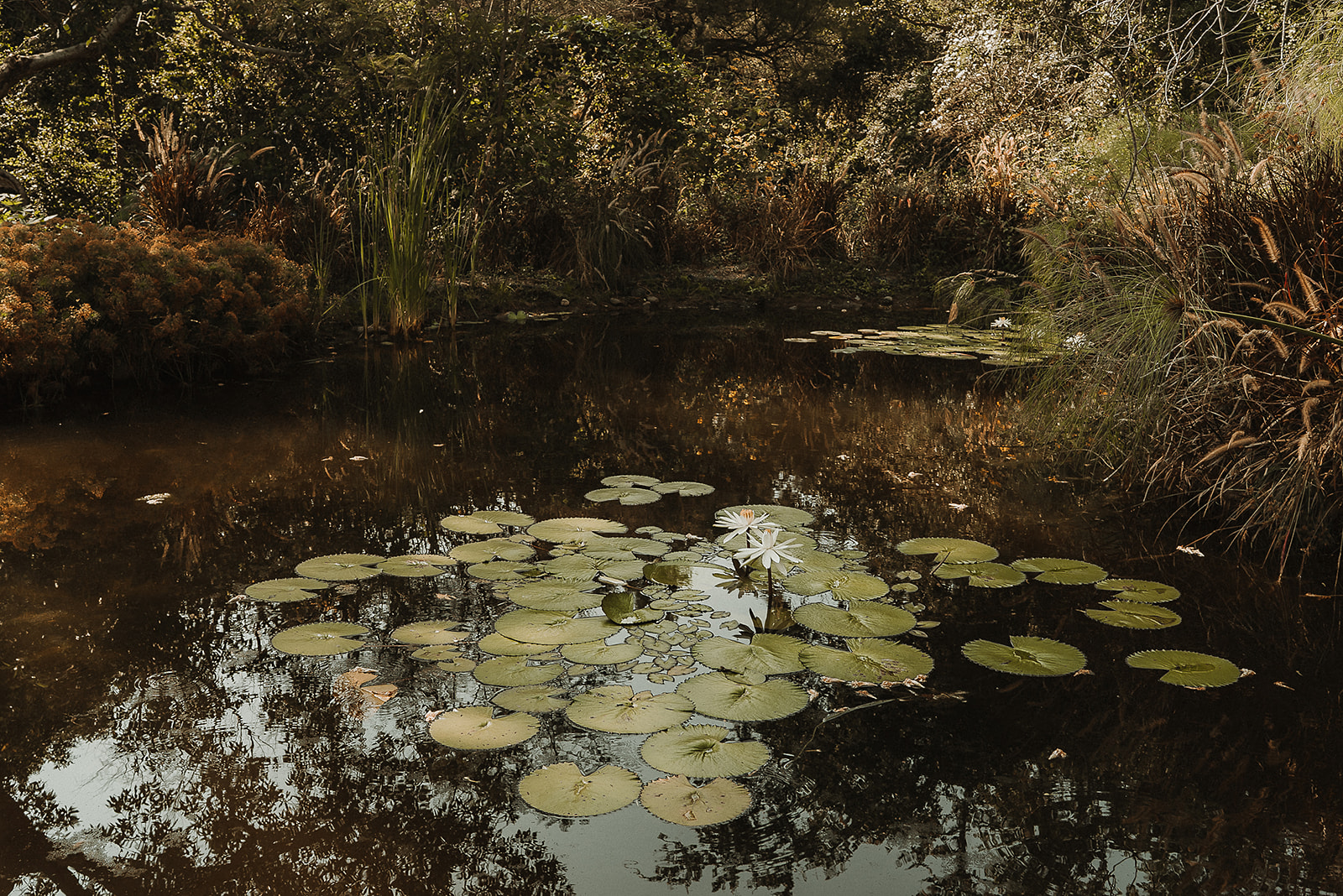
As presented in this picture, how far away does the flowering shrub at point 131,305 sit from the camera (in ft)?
15.2

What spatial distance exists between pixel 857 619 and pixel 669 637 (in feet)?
1.54

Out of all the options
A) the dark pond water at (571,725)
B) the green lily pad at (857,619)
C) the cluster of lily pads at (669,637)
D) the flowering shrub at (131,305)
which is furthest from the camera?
the flowering shrub at (131,305)

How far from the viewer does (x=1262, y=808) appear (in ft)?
5.52

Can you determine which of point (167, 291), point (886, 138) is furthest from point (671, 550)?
point (886, 138)

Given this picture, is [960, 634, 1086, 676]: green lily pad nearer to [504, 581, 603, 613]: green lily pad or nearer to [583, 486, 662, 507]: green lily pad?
[504, 581, 603, 613]: green lily pad

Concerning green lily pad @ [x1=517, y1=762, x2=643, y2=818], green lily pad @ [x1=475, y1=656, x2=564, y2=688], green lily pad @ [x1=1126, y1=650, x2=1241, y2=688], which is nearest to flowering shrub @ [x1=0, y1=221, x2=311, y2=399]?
green lily pad @ [x1=475, y1=656, x2=564, y2=688]

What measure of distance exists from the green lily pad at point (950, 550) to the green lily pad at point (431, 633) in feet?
4.44

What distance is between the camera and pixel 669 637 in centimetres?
228

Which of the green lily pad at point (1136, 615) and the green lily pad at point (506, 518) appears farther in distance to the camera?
the green lily pad at point (506, 518)

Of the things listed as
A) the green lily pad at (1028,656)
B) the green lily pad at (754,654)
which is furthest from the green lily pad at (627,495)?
the green lily pad at (1028,656)

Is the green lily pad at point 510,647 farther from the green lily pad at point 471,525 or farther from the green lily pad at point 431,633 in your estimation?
the green lily pad at point 471,525

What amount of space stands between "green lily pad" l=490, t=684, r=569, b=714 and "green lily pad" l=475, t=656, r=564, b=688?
20 millimetres

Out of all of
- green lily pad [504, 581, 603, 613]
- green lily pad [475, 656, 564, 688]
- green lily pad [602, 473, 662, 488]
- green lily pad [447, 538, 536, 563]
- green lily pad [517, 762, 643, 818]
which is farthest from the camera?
green lily pad [602, 473, 662, 488]

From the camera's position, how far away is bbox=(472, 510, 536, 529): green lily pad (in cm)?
306
